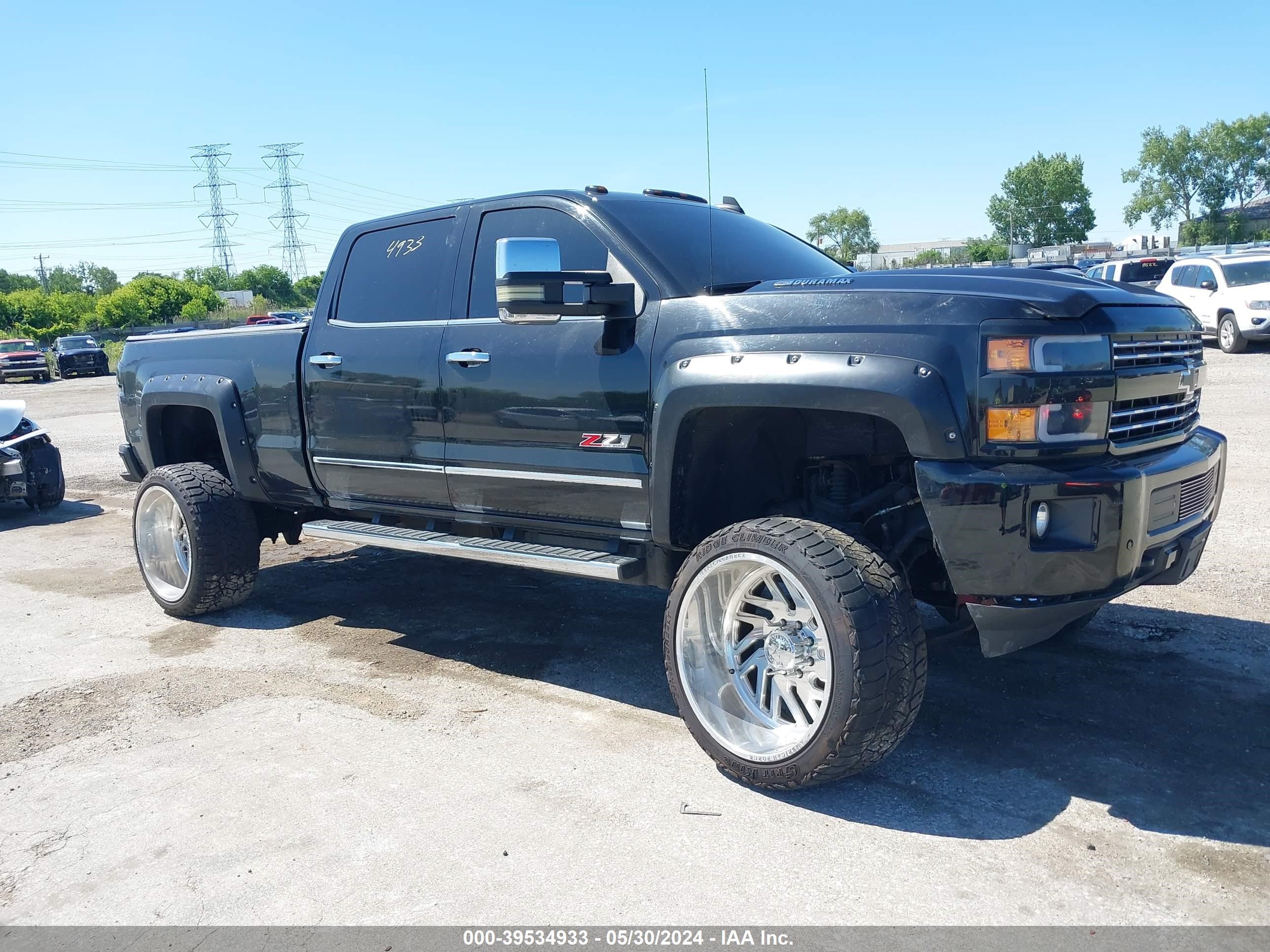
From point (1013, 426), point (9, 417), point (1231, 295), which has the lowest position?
point (9, 417)

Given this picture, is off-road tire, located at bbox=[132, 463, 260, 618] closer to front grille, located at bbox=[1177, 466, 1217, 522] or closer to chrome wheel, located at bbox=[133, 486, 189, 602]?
chrome wheel, located at bbox=[133, 486, 189, 602]

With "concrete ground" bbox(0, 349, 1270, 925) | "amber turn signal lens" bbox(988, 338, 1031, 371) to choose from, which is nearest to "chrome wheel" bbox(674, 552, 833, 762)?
"concrete ground" bbox(0, 349, 1270, 925)

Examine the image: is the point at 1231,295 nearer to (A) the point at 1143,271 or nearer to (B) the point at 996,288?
(A) the point at 1143,271

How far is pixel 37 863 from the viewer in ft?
10.4

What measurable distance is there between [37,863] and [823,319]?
3041mm

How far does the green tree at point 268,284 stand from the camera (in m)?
126

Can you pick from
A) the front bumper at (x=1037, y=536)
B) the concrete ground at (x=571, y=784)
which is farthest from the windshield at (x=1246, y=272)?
the front bumper at (x=1037, y=536)

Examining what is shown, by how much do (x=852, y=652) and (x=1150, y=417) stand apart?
4.30ft

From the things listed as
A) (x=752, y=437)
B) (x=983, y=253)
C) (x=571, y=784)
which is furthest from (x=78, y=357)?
(x=983, y=253)

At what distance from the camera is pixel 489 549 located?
4.39 m

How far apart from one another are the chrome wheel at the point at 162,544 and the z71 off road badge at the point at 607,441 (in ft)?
9.75

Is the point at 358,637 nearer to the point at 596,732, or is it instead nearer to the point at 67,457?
the point at 596,732

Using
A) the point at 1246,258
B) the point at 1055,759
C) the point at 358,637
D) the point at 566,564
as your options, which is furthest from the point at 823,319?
the point at 1246,258

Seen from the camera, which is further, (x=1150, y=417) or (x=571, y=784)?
(x=571, y=784)
